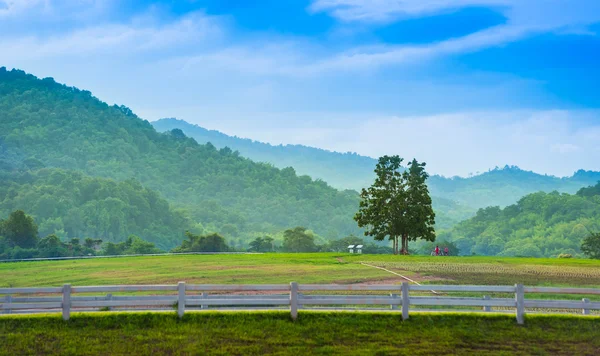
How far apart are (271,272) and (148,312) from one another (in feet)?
119

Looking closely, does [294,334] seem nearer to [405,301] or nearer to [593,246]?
[405,301]

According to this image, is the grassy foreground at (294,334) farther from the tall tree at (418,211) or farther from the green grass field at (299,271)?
the tall tree at (418,211)

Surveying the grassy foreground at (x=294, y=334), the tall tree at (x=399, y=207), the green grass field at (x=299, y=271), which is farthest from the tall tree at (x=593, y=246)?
the grassy foreground at (x=294, y=334)


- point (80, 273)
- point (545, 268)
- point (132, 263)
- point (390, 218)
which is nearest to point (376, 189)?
point (390, 218)

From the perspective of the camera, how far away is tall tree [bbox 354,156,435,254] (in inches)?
3209

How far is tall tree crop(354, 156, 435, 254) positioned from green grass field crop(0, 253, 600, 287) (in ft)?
16.3

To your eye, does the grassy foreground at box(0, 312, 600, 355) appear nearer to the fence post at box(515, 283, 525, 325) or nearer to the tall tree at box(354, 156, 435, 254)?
the fence post at box(515, 283, 525, 325)

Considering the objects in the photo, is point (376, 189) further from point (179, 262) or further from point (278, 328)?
point (278, 328)

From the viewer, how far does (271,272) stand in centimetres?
6375

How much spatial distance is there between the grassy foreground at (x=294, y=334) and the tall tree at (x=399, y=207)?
52.9 metres

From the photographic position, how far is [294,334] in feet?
86.4

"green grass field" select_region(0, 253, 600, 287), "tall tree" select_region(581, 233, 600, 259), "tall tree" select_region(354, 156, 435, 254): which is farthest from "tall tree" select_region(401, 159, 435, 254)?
"tall tree" select_region(581, 233, 600, 259)

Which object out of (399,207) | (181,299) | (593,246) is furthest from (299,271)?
(593,246)

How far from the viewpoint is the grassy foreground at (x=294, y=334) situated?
2520 centimetres
